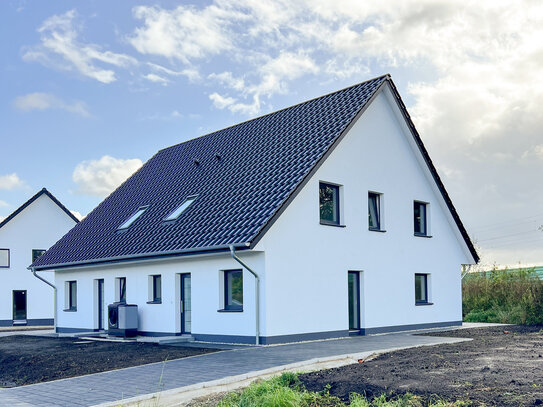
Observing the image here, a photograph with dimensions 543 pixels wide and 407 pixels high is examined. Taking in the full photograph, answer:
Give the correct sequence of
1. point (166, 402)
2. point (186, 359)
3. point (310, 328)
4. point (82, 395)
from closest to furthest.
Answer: point (166, 402) → point (82, 395) → point (186, 359) → point (310, 328)

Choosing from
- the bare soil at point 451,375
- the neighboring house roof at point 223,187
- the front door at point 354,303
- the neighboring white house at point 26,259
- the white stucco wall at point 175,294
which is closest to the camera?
the bare soil at point 451,375

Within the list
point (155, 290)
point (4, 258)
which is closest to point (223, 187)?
point (155, 290)

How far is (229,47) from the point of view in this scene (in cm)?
1366

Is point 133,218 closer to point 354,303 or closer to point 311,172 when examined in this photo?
point 311,172

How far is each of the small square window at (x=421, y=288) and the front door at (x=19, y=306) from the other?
21.6 metres

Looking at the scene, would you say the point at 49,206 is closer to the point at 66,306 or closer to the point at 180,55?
the point at 66,306

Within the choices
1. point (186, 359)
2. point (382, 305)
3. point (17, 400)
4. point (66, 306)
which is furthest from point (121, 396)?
point (66, 306)

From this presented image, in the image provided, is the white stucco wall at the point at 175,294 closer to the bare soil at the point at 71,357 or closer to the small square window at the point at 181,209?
the bare soil at the point at 71,357

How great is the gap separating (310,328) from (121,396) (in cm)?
794

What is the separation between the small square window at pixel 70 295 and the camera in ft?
76.8

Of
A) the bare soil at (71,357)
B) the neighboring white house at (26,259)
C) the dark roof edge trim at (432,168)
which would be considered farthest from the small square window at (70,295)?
the dark roof edge trim at (432,168)

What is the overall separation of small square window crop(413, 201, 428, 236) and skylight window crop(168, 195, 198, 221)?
712cm

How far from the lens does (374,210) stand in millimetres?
19219

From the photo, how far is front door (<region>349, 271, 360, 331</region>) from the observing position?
1806 centimetres
